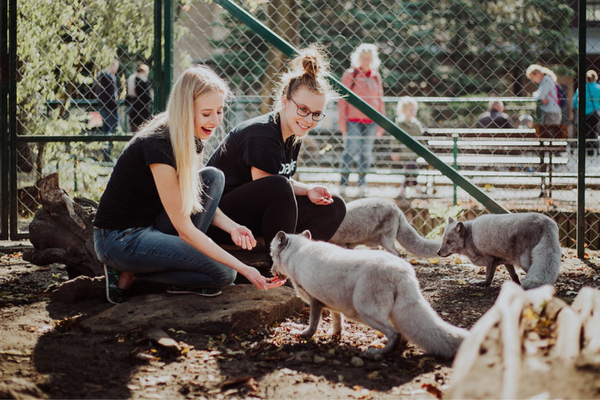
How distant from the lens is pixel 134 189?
382 cm

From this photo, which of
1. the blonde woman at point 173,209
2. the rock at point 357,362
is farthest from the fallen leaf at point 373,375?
the blonde woman at point 173,209

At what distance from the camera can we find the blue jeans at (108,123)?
24.0ft

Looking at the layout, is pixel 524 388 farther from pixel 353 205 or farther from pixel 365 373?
pixel 353 205

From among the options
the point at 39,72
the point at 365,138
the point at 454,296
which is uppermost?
the point at 39,72

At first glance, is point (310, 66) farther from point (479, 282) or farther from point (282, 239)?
point (479, 282)

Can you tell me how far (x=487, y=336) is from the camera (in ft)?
7.13

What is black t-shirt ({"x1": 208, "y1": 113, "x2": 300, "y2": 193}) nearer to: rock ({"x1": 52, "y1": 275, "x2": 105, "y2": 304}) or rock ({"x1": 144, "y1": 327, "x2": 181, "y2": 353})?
rock ({"x1": 52, "y1": 275, "x2": 105, "y2": 304})

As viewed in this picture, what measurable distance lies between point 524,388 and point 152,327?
2.13m

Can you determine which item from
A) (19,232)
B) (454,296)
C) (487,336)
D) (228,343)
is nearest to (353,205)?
(454,296)

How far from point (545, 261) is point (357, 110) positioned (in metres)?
4.39

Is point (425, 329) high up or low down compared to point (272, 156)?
down

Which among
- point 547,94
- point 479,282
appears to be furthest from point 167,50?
point 547,94

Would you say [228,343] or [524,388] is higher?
[524,388]

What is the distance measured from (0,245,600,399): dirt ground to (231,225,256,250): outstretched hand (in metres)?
0.50
